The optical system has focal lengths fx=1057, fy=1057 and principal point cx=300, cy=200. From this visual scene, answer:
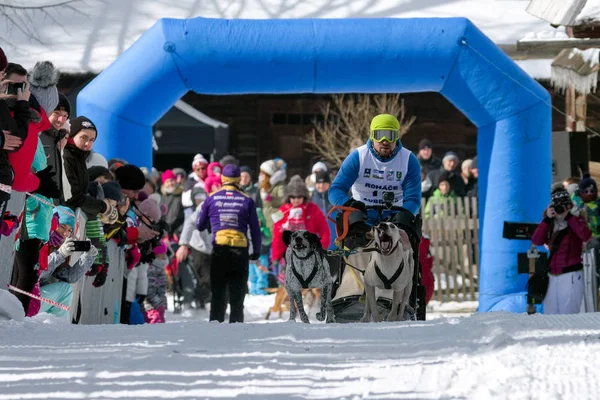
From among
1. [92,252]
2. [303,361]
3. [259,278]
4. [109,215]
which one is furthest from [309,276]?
[259,278]

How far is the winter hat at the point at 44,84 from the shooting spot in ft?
22.5

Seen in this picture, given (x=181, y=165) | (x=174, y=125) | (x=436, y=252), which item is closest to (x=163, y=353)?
(x=436, y=252)

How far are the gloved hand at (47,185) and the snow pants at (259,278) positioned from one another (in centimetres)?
819

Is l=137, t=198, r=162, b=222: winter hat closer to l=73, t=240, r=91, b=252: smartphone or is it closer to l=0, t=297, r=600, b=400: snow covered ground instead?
l=73, t=240, r=91, b=252: smartphone

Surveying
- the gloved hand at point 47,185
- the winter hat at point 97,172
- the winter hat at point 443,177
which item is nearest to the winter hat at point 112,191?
the winter hat at point 97,172

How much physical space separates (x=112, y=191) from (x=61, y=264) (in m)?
0.97

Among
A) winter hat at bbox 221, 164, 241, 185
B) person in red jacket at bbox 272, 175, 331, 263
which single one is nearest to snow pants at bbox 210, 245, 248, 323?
winter hat at bbox 221, 164, 241, 185

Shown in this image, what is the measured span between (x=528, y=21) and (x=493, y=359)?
1200 centimetres

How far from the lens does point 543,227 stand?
9.82m

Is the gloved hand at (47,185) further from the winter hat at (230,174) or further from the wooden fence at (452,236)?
the wooden fence at (452,236)

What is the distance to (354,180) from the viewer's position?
294 inches

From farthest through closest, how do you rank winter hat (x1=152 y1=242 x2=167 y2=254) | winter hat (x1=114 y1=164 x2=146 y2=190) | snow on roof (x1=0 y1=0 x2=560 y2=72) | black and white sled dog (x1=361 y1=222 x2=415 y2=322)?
1. snow on roof (x1=0 y1=0 x2=560 y2=72)
2. winter hat (x1=152 y1=242 x2=167 y2=254)
3. winter hat (x1=114 y1=164 x2=146 y2=190)
4. black and white sled dog (x1=361 y1=222 x2=415 y2=322)

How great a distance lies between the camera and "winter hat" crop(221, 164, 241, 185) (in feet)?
32.1

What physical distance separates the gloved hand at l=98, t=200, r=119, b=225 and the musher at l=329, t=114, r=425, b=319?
5.05 feet
